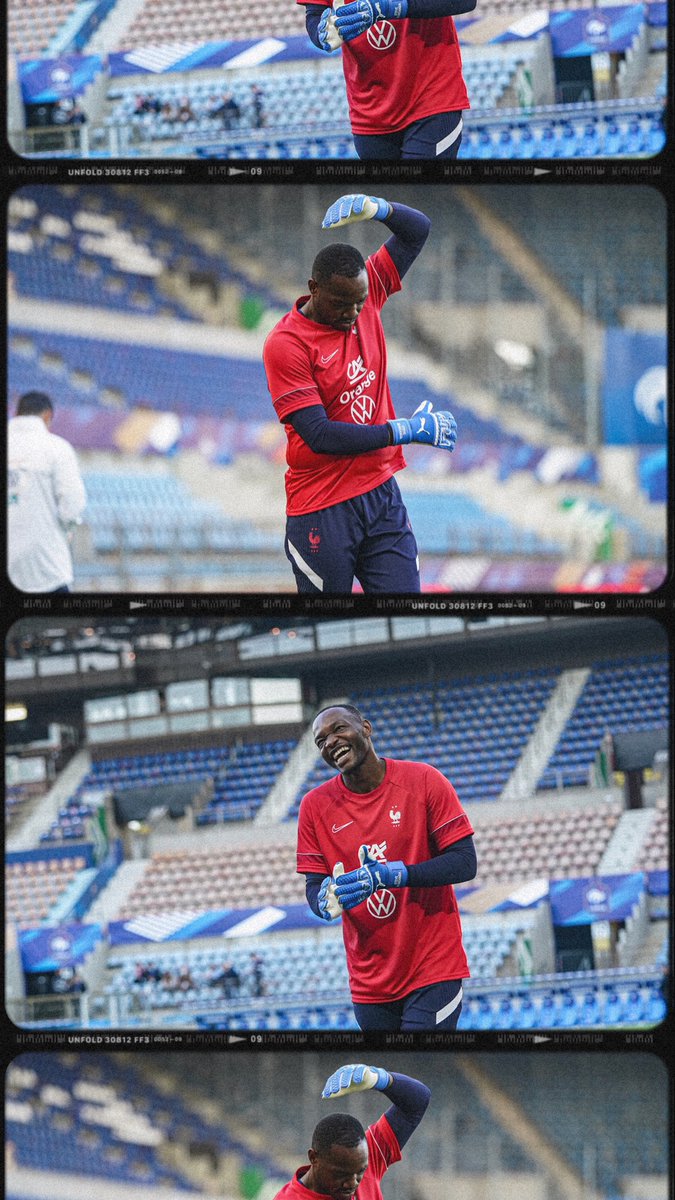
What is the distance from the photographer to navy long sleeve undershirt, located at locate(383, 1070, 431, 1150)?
20.0ft

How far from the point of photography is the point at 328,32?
6.36 metres

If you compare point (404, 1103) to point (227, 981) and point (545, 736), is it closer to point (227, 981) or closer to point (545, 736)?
point (227, 981)

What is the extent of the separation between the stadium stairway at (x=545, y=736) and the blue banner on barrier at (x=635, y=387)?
1.42 m

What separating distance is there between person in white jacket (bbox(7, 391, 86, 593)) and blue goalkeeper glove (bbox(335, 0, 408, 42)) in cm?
193

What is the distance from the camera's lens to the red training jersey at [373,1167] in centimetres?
600

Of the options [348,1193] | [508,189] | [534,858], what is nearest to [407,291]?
[508,189]

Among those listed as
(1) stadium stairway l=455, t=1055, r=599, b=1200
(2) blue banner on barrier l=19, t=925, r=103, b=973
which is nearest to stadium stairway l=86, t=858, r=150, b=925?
(2) blue banner on barrier l=19, t=925, r=103, b=973

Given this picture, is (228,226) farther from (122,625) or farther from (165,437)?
(122,625)

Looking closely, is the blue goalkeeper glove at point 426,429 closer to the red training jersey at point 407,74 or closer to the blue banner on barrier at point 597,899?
the red training jersey at point 407,74

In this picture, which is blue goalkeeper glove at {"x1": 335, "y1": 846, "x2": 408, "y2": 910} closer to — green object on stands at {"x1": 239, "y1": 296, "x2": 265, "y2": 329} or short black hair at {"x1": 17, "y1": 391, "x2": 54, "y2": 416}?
short black hair at {"x1": 17, "y1": 391, "x2": 54, "y2": 416}

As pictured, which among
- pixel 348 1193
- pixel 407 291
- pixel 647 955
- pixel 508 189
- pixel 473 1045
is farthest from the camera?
pixel 407 291

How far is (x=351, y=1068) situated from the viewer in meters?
6.03

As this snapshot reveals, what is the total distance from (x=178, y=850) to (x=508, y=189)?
140 inches

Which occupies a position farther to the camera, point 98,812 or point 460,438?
point 460,438
